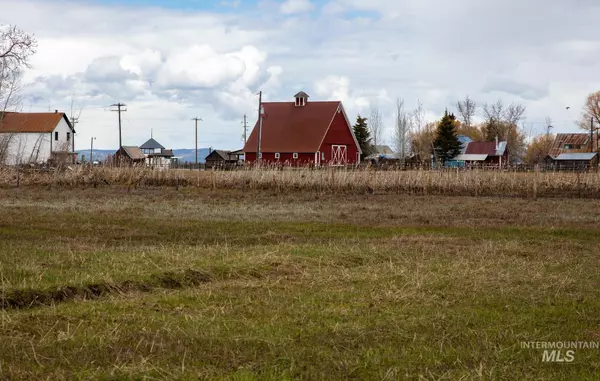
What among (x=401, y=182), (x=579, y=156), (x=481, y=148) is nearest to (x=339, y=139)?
(x=401, y=182)

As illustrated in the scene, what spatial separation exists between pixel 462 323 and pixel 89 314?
13.8ft

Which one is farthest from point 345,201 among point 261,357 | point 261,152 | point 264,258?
point 261,152

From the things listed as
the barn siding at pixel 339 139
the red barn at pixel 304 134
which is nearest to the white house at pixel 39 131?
the red barn at pixel 304 134

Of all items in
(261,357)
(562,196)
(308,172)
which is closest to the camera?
(261,357)

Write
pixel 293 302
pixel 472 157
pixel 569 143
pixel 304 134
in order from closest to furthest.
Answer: pixel 293 302 → pixel 304 134 → pixel 472 157 → pixel 569 143

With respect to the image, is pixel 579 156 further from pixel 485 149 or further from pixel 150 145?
pixel 150 145

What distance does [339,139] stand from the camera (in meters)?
61.8

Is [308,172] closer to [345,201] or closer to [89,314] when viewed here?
[345,201]

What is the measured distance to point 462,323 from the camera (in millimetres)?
8031

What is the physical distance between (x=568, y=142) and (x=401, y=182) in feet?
Answer: 280

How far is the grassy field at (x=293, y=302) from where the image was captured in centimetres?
645

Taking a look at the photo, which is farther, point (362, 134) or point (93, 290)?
point (362, 134)

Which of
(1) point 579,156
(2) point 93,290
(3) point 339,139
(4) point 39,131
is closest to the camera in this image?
(2) point 93,290

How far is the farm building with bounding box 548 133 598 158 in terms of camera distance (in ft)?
351
